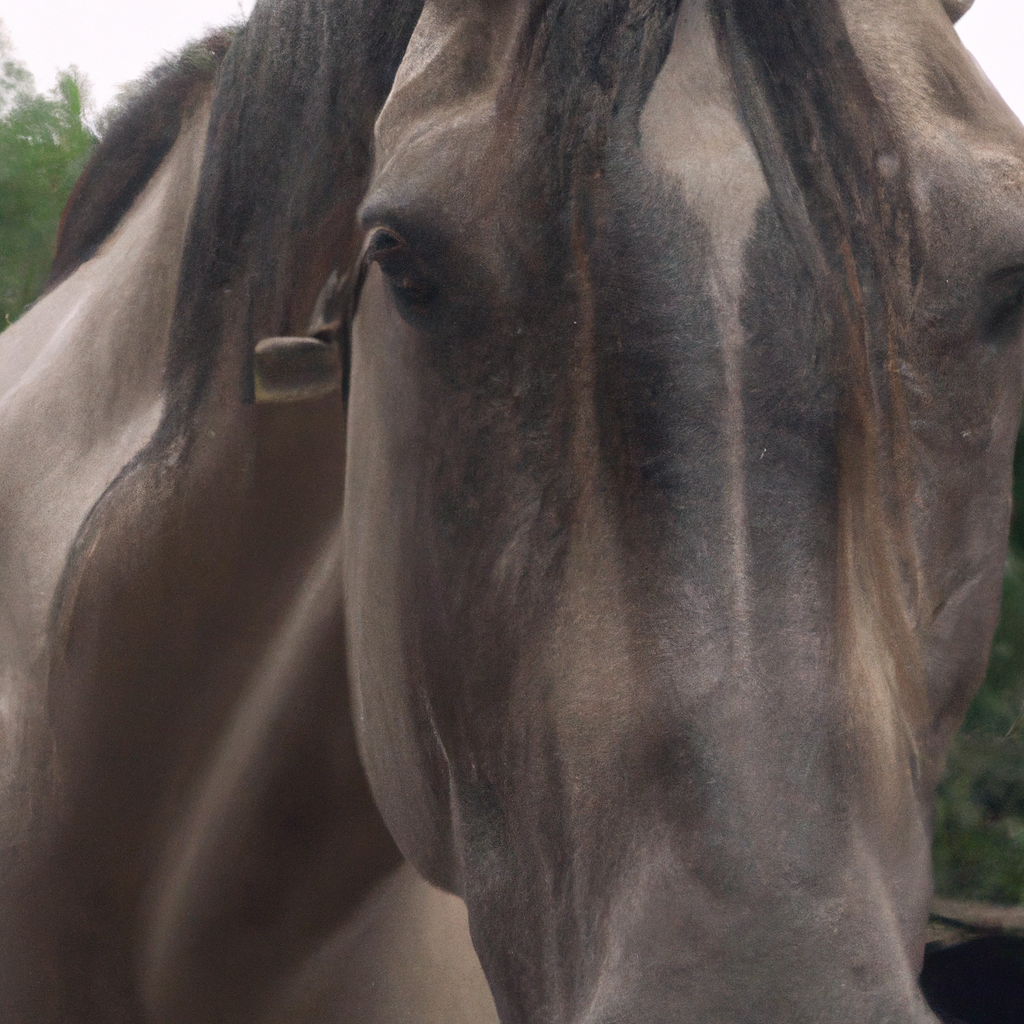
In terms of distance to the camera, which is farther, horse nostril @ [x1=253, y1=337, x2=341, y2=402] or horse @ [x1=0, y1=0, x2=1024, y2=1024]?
horse nostril @ [x1=253, y1=337, x2=341, y2=402]

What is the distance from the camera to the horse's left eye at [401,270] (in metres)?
0.83

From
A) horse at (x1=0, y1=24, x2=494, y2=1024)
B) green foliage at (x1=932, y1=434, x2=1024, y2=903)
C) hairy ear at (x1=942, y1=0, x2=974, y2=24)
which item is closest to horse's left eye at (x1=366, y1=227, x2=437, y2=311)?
horse at (x1=0, y1=24, x2=494, y2=1024)

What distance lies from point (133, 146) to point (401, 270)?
32.5 inches

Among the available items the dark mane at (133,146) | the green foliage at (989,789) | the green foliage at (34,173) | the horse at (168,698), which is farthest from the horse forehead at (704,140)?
the green foliage at (34,173)

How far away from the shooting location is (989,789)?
220 centimetres

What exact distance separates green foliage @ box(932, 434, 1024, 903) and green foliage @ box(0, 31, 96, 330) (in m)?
2.05

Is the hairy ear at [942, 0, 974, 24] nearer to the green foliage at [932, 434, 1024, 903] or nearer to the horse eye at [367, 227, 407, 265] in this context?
the horse eye at [367, 227, 407, 265]

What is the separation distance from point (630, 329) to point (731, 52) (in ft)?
0.74

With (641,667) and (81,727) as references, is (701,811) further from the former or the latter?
(81,727)

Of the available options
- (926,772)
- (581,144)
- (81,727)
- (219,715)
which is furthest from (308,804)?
(581,144)

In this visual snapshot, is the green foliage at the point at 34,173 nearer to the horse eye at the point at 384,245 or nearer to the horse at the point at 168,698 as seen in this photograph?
the horse at the point at 168,698

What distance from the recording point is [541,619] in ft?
2.68

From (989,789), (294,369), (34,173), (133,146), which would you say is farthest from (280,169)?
(989,789)

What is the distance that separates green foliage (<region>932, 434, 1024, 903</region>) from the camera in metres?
2.14
